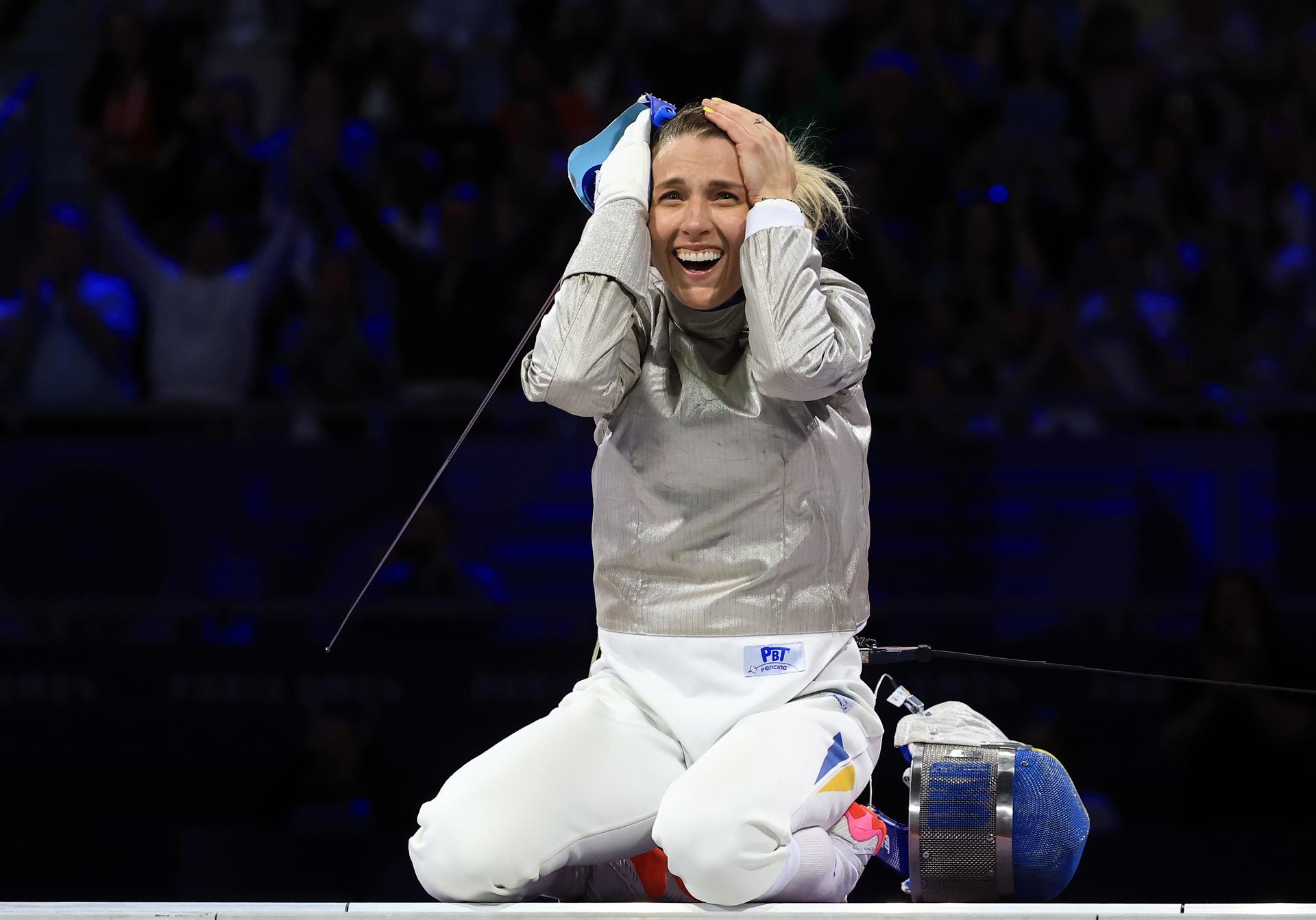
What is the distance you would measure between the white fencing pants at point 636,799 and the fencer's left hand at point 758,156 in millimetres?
612

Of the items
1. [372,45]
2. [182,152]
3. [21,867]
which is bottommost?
[21,867]

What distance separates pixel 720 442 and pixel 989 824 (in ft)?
1.80

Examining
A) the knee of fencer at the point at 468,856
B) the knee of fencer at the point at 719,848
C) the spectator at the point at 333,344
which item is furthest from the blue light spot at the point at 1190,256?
the knee of fencer at the point at 468,856

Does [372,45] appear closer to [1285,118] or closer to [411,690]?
[411,690]

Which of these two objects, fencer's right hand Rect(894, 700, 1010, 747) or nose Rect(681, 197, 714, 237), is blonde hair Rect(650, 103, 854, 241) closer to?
nose Rect(681, 197, 714, 237)

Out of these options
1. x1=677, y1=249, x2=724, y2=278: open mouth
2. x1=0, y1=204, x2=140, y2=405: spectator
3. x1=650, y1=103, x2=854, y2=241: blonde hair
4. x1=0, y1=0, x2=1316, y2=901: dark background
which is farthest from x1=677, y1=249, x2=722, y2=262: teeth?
x1=0, y1=204, x2=140, y2=405: spectator

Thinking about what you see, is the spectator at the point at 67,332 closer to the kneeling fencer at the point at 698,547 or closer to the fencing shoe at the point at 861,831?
the kneeling fencer at the point at 698,547

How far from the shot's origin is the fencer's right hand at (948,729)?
5.83 feet

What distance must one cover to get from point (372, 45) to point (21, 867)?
2.62 metres

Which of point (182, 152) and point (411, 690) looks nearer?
point (411, 690)

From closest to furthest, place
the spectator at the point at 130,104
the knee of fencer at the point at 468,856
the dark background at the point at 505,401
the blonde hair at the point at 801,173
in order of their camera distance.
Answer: the knee of fencer at the point at 468,856, the blonde hair at the point at 801,173, the dark background at the point at 505,401, the spectator at the point at 130,104

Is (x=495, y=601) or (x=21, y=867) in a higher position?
(x=495, y=601)

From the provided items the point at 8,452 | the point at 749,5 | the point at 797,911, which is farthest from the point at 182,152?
the point at 797,911

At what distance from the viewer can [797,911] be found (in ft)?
5.03
